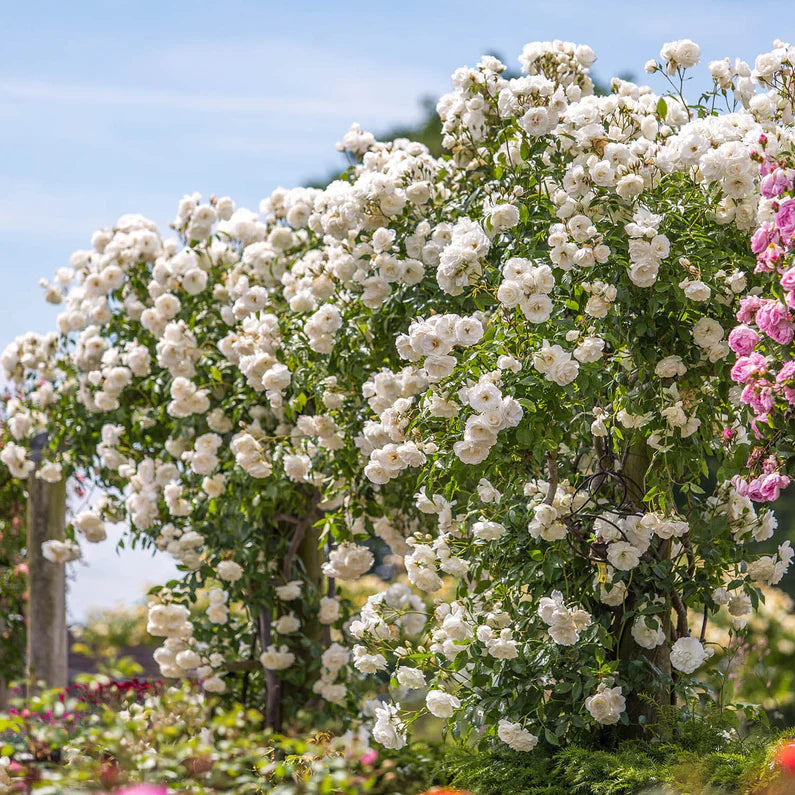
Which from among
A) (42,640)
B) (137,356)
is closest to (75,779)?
(137,356)

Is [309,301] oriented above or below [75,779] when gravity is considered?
above

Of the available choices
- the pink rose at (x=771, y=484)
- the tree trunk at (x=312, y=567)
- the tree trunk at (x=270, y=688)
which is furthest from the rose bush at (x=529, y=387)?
the tree trunk at (x=312, y=567)

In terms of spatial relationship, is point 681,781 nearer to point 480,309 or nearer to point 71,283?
point 480,309

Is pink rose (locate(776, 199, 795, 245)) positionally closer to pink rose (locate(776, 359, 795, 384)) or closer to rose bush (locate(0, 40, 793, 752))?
rose bush (locate(0, 40, 793, 752))

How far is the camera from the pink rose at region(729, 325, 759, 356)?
257 cm

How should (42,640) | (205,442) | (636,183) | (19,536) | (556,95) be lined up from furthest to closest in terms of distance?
1. (19,536)
2. (42,640)
3. (205,442)
4. (556,95)
5. (636,183)

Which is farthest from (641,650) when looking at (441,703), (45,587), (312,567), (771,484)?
(45,587)

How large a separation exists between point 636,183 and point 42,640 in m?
4.20

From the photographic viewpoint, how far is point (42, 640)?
18.2 feet

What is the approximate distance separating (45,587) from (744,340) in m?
4.24

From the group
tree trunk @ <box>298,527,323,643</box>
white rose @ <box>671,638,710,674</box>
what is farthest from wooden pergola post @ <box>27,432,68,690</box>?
white rose @ <box>671,638,710,674</box>

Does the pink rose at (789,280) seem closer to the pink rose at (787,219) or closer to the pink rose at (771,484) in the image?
the pink rose at (787,219)

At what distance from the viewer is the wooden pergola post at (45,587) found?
5.50 meters

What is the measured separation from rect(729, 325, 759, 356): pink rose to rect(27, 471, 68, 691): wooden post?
3.94 meters
